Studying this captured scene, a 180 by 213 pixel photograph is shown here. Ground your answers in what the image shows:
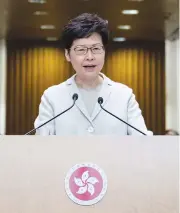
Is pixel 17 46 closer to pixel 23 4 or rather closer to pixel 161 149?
pixel 23 4

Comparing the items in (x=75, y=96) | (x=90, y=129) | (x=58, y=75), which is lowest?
(x=90, y=129)

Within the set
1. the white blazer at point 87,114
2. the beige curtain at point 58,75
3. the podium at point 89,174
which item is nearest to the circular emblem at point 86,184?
the podium at point 89,174

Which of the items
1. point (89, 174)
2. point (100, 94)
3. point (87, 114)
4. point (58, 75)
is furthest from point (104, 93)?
point (58, 75)

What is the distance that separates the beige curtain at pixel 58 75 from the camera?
969cm

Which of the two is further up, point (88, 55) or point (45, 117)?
point (88, 55)

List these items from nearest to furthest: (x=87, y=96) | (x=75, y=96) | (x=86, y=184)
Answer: (x=86, y=184) < (x=75, y=96) < (x=87, y=96)

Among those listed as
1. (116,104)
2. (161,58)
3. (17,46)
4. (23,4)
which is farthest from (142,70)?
(116,104)

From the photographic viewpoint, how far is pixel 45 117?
1896mm

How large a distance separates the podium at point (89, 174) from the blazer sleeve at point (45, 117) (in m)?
0.34

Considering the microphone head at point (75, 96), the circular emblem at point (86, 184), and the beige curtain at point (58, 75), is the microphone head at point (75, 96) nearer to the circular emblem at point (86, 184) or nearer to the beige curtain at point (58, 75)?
the circular emblem at point (86, 184)

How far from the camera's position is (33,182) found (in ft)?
4.82

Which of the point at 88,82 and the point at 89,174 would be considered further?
the point at 88,82

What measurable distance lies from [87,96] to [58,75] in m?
7.81

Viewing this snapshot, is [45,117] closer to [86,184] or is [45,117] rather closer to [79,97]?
[79,97]
